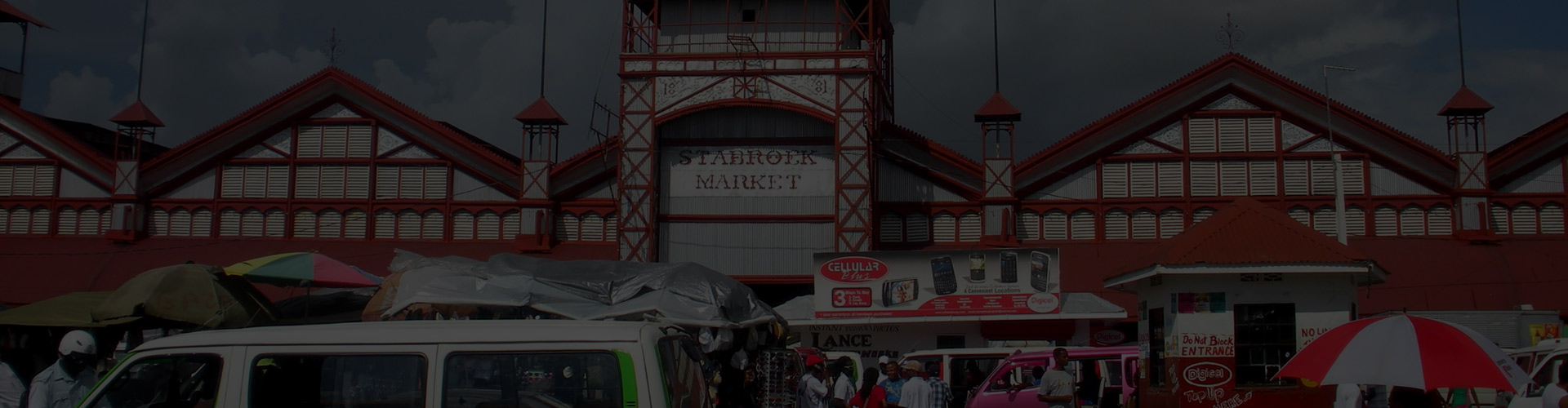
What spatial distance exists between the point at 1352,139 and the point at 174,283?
79.5ft

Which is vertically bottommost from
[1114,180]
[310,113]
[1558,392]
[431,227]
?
[1558,392]

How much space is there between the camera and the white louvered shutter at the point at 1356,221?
92.8 feet

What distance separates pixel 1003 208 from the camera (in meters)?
28.8

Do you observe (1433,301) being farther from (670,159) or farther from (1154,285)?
(670,159)

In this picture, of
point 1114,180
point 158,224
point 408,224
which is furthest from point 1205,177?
point 158,224

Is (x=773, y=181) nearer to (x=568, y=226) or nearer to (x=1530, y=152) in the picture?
(x=568, y=226)

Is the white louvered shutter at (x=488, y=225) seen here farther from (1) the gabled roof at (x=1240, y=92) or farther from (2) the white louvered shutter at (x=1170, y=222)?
(2) the white louvered shutter at (x=1170, y=222)

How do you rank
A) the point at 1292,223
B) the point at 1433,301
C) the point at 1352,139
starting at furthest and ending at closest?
the point at 1352,139 → the point at 1433,301 → the point at 1292,223

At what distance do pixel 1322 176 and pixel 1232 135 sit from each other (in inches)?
86.0

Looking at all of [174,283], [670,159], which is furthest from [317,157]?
[174,283]

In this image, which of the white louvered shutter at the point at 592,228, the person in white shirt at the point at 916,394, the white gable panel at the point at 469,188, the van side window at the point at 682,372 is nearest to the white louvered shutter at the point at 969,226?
the white louvered shutter at the point at 592,228

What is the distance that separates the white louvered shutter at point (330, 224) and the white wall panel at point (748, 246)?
8054mm

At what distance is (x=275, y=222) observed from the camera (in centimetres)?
3045

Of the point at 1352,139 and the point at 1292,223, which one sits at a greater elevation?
the point at 1352,139
